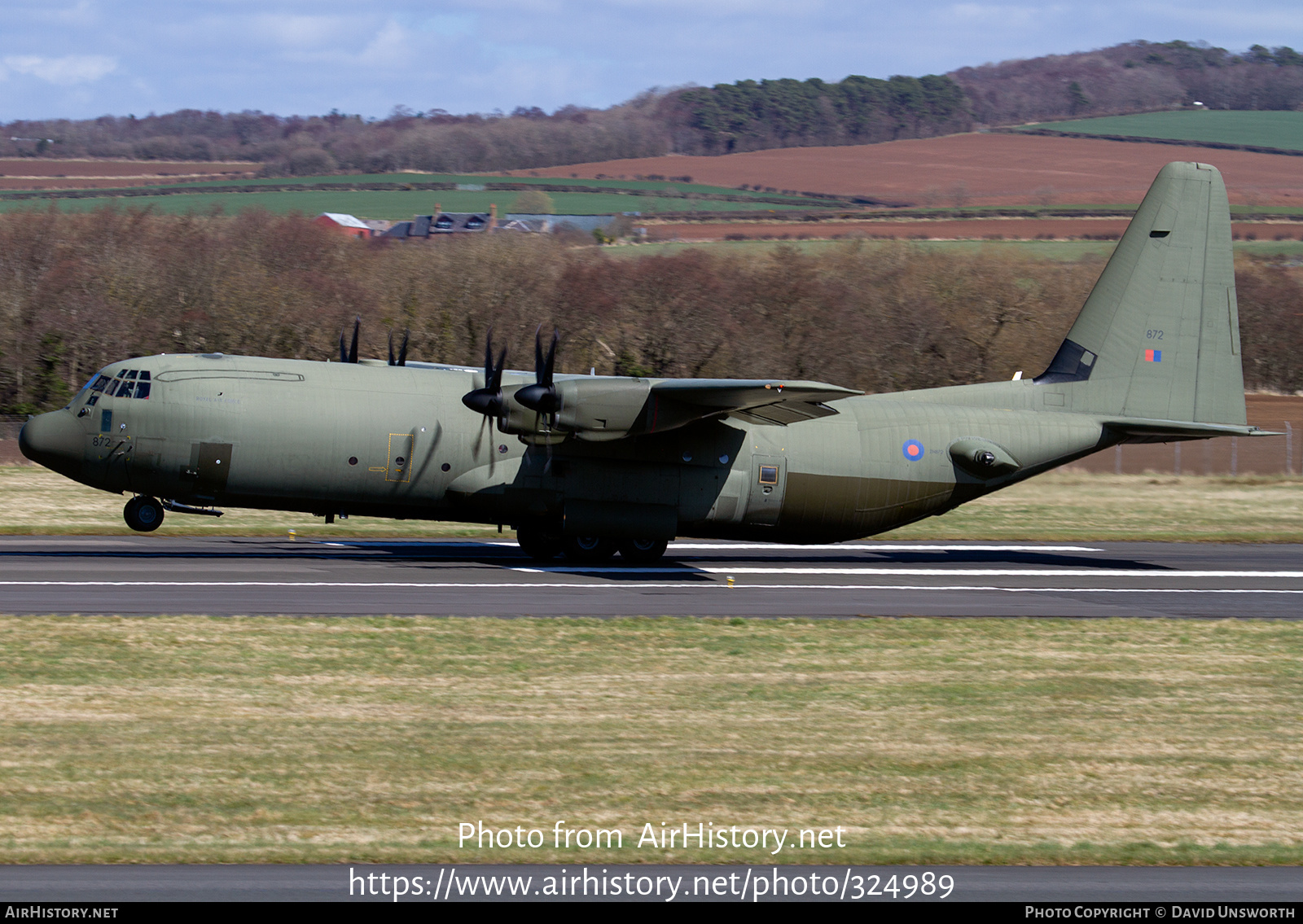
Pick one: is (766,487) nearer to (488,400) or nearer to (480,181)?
(488,400)

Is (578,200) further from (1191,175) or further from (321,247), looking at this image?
(1191,175)

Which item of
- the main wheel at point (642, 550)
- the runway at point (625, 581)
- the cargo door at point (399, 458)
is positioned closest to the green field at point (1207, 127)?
the runway at point (625, 581)

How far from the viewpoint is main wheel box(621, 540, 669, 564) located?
82.6 ft

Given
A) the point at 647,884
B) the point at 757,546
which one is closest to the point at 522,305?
the point at 757,546

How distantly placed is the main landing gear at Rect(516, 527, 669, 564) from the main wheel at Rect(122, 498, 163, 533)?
6.94m

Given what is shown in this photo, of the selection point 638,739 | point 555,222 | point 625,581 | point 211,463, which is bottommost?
point 625,581

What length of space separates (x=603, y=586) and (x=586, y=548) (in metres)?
2.64

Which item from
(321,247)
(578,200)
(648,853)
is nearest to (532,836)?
(648,853)

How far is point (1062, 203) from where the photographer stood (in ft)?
303

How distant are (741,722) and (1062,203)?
286 ft

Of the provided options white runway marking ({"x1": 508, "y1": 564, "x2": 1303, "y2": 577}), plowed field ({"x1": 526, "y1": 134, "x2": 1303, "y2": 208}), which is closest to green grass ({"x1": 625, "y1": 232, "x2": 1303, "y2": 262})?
plowed field ({"x1": 526, "y1": 134, "x2": 1303, "y2": 208})

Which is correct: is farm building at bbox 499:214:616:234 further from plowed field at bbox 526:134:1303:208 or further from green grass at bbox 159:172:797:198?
plowed field at bbox 526:134:1303:208

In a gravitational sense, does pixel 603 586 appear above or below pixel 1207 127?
below

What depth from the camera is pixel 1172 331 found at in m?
27.1
